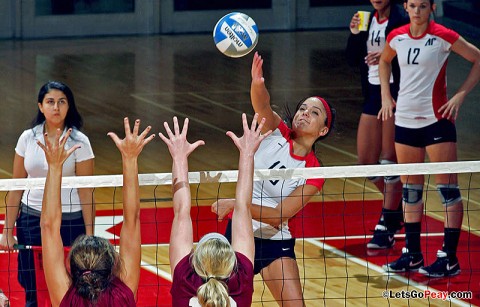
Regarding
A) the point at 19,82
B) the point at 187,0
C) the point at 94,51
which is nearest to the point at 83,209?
the point at 19,82

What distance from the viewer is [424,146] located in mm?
8992

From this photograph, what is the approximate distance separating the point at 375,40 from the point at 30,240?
4036mm

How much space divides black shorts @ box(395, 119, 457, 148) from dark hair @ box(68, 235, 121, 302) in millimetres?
4347

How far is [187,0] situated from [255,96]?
14585mm

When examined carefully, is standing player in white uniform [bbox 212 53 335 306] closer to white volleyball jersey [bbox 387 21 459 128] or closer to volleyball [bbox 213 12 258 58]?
volleyball [bbox 213 12 258 58]

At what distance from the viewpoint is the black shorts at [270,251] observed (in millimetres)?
6902

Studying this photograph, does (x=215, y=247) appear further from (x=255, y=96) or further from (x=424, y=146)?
(x=424, y=146)

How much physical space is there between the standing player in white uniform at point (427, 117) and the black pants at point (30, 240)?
282 centimetres

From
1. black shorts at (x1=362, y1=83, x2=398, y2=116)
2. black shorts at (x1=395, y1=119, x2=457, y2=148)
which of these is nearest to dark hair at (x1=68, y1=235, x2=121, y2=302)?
black shorts at (x1=395, y1=119, x2=457, y2=148)

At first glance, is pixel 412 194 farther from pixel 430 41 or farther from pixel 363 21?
pixel 363 21

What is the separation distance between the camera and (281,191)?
23.1ft

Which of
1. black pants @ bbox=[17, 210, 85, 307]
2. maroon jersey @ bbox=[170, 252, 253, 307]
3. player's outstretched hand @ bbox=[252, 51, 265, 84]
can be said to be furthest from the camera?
black pants @ bbox=[17, 210, 85, 307]

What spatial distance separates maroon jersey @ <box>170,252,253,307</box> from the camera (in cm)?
521

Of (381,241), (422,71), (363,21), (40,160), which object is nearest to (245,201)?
(40,160)
